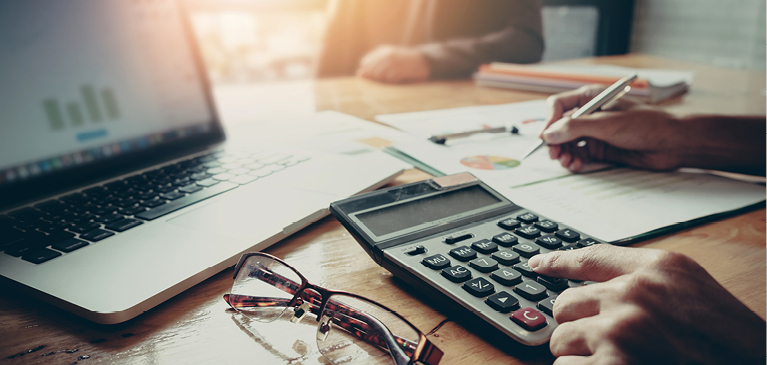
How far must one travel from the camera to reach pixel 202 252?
1.11 feet

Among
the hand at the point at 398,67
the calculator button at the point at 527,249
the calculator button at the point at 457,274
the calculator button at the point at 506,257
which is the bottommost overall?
the calculator button at the point at 527,249

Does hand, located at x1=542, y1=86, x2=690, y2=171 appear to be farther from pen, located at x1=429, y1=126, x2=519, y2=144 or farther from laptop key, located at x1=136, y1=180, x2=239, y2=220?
laptop key, located at x1=136, y1=180, x2=239, y2=220

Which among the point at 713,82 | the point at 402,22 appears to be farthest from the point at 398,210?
the point at 402,22

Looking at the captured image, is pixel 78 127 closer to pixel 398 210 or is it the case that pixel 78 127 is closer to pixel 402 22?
pixel 398 210

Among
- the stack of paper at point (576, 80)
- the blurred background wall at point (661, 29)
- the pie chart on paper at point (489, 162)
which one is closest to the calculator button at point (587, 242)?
the pie chart on paper at point (489, 162)

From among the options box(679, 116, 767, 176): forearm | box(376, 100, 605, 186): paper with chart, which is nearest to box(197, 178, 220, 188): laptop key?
box(376, 100, 605, 186): paper with chart

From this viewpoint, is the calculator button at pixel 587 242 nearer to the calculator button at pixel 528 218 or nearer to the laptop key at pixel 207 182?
the calculator button at pixel 528 218

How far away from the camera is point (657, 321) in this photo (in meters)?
0.23

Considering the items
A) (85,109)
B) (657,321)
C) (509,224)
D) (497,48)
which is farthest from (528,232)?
(497,48)

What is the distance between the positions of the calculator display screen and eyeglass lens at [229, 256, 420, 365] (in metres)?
0.07

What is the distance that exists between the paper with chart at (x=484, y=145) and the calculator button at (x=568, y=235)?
150 mm

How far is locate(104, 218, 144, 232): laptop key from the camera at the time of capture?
14.4 inches

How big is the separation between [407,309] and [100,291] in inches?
7.6

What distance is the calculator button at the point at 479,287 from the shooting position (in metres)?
0.28
